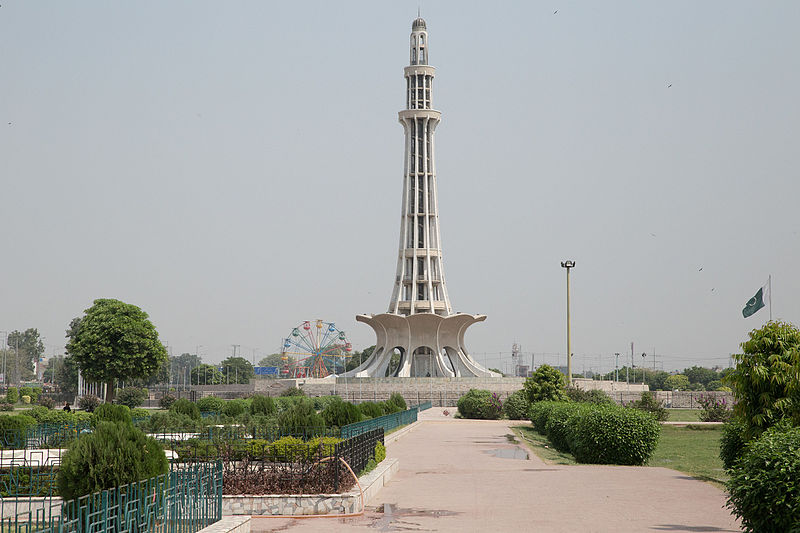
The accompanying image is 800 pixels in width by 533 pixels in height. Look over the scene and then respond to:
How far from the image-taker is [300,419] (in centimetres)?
1892

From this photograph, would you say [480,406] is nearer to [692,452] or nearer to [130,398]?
[692,452]

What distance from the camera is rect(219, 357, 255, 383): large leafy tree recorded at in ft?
372

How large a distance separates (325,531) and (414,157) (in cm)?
5168

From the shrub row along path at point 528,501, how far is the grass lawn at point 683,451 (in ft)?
2.08

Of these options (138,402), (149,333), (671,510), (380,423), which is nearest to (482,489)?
(671,510)

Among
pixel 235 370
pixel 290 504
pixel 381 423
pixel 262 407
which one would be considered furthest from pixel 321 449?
pixel 235 370

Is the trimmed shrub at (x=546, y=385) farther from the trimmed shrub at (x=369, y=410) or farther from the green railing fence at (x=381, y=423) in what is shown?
the trimmed shrub at (x=369, y=410)

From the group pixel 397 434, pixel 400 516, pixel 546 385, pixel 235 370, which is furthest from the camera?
pixel 235 370

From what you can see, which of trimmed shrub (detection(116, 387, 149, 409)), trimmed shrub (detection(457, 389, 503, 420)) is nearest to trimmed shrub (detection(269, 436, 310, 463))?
trimmed shrub (detection(457, 389, 503, 420))

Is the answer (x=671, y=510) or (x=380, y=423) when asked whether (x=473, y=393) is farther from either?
(x=671, y=510)

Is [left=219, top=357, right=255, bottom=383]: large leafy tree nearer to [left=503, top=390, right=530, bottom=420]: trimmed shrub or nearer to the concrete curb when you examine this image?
[left=503, top=390, right=530, bottom=420]: trimmed shrub

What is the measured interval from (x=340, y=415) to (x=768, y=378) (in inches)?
468

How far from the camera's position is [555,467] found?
58.4 feet

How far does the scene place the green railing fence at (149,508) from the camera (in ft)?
25.3
